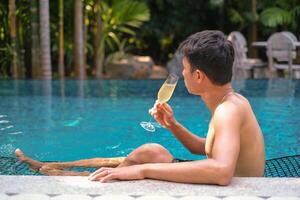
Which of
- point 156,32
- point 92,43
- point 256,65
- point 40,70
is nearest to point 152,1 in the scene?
point 156,32

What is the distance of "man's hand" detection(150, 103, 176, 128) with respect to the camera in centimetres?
280

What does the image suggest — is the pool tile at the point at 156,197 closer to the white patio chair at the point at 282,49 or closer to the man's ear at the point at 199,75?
the man's ear at the point at 199,75

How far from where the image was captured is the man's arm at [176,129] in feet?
9.24

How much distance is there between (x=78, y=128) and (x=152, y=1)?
9.80 m

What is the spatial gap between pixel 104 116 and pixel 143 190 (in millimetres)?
4745

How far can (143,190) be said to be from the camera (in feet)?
7.56

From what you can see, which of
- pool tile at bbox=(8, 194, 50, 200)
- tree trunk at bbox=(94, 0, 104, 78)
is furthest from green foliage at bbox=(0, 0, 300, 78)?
pool tile at bbox=(8, 194, 50, 200)

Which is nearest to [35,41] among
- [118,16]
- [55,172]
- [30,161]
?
[118,16]

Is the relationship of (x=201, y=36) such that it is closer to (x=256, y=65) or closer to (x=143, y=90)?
(x=143, y=90)

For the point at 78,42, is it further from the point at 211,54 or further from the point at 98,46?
the point at 211,54

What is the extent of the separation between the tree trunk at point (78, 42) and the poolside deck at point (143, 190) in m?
8.90

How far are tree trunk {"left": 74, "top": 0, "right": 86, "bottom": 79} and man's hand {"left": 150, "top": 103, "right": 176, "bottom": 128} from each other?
8526mm

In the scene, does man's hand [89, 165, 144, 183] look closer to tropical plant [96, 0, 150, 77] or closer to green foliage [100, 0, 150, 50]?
tropical plant [96, 0, 150, 77]

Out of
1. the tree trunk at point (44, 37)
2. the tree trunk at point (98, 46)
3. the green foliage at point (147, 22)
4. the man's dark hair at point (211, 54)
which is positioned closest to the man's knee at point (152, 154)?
the man's dark hair at point (211, 54)
